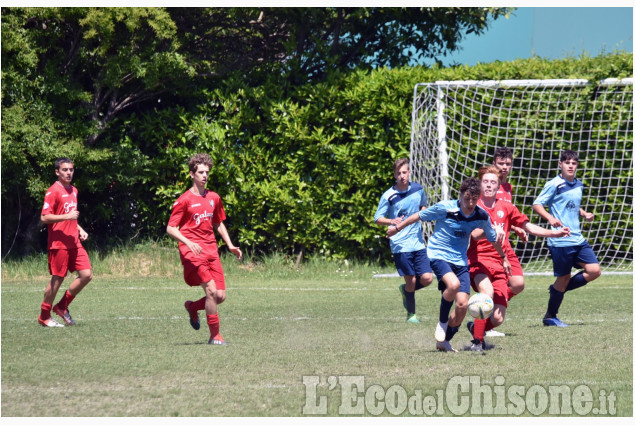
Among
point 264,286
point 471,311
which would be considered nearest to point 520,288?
point 471,311

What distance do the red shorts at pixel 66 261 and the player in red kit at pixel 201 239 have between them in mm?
1978

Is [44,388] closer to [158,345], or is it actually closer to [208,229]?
[158,345]

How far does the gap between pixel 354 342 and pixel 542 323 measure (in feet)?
8.34

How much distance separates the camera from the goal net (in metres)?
15.8

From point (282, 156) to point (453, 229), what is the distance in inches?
354

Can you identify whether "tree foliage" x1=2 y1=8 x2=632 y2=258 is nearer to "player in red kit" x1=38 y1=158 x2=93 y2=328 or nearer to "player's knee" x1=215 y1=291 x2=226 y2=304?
"player in red kit" x1=38 y1=158 x2=93 y2=328

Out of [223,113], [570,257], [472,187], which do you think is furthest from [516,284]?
[223,113]

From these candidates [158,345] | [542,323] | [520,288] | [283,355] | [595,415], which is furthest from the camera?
[542,323]

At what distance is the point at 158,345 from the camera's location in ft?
26.7

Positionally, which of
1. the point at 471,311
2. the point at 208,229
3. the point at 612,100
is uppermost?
the point at 612,100

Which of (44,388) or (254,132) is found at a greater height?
(254,132)

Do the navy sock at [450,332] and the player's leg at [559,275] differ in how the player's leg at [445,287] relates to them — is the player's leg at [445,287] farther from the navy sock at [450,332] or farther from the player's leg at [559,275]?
the player's leg at [559,275]

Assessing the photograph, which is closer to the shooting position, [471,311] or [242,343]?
[471,311]

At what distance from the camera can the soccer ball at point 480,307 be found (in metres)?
7.66
